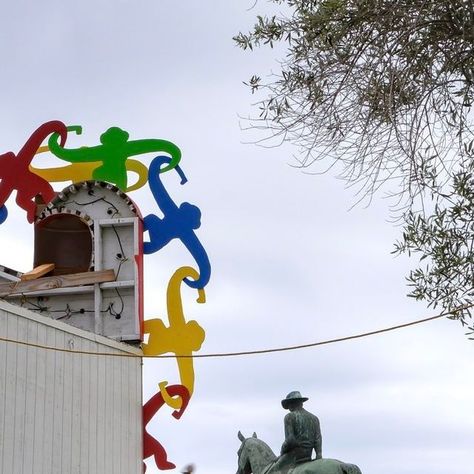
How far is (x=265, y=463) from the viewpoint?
13.0 metres

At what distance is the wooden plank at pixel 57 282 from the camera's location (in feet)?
53.7

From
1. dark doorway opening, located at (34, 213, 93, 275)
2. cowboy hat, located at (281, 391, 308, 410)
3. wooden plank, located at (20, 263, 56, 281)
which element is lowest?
cowboy hat, located at (281, 391, 308, 410)

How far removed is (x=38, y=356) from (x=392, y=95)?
6.26m

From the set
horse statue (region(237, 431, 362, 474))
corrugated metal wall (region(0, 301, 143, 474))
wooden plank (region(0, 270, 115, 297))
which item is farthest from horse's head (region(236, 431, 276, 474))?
wooden plank (region(0, 270, 115, 297))

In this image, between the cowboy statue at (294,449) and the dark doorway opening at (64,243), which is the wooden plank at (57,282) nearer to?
the dark doorway opening at (64,243)

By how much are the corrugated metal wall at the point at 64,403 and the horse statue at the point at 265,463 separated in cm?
236

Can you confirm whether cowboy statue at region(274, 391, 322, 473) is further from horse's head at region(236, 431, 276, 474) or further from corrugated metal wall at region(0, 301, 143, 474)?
corrugated metal wall at region(0, 301, 143, 474)

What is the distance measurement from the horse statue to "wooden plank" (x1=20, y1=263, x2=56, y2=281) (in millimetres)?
4895

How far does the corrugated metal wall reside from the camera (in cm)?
1373

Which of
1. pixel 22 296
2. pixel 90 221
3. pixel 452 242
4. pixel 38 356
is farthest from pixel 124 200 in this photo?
pixel 452 242

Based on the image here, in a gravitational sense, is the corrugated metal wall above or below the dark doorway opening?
below

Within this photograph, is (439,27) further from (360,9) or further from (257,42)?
(257,42)

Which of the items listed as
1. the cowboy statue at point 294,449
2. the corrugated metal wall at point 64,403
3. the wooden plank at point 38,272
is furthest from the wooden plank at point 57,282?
the cowboy statue at point 294,449

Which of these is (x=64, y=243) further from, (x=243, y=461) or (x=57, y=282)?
(x=243, y=461)
